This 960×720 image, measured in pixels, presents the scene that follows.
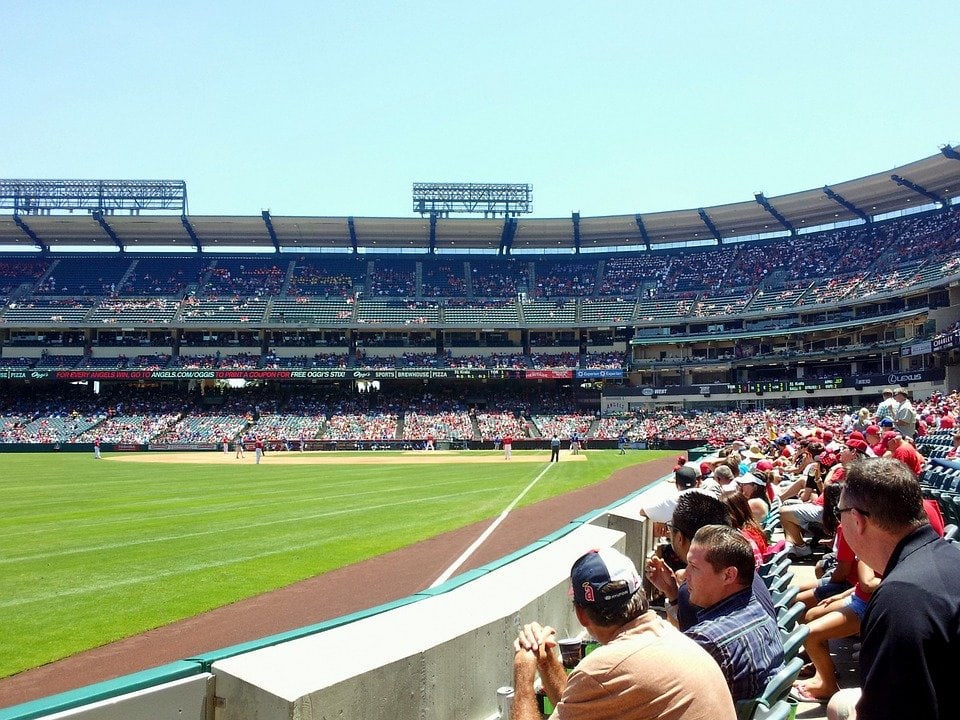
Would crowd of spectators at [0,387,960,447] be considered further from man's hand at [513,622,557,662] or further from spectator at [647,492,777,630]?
man's hand at [513,622,557,662]

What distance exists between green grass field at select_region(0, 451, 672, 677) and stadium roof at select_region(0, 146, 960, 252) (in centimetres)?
4274

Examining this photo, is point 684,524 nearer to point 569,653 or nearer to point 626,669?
point 569,653

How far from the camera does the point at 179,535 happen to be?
1391 cm

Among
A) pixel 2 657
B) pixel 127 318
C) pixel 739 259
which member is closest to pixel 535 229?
pixel 739 259

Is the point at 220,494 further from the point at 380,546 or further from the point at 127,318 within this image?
the point at 127,318

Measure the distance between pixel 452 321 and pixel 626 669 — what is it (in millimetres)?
65608

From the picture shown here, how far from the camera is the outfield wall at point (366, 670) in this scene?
321cm

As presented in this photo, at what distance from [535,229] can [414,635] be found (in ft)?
222

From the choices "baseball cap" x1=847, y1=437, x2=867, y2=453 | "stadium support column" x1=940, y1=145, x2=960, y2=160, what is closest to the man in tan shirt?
"baseball cap" x1=847, y1=437, x2=867, y2=453

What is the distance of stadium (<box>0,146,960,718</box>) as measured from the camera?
5669 cm

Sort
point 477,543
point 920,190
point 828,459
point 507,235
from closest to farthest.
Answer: point 828,459, point 477,543, point 920,190, point 507,235

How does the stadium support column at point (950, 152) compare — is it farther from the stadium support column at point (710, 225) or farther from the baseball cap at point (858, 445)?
the baseball cap at point (858, 445)

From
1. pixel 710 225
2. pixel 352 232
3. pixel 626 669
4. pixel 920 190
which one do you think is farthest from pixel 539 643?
pixel 710 225

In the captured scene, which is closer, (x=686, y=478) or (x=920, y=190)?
(x=686, y=478)
